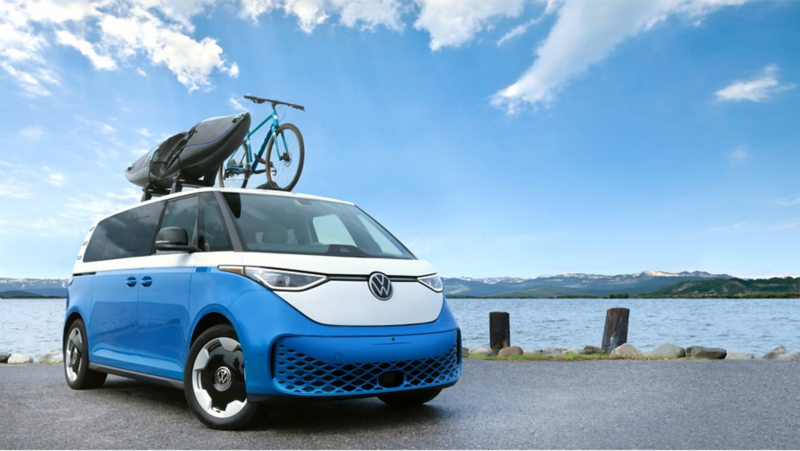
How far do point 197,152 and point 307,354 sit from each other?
4113 millimetres

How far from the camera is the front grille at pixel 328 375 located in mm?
4180

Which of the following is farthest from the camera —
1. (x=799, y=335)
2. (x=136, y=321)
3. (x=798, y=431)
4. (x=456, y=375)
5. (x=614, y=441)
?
(x=799, y=335)

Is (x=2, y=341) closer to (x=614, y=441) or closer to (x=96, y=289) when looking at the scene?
(x=96, y=289)

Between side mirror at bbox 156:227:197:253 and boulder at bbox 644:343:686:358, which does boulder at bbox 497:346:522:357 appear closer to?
boulder at bbox 644:343:686:358

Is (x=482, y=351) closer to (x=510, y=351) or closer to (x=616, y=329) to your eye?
(x=510, y=351)

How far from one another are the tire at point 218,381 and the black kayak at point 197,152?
3393 mm

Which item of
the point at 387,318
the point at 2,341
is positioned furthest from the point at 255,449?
the point at 2,341

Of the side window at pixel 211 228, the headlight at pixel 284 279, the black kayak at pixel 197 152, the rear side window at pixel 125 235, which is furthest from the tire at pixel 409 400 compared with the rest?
the black kayak at pixel 197 152

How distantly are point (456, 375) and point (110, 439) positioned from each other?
2571mm

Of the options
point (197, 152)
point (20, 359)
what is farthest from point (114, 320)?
point (20, 359)

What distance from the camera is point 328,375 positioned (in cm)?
426

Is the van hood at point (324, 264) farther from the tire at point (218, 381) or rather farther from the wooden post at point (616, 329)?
the wooden post at point (616, 329)

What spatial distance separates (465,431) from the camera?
180 inches

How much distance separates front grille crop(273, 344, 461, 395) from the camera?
4.18 meters
